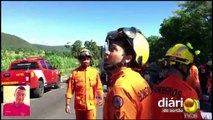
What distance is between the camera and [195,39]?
3459 centimetres

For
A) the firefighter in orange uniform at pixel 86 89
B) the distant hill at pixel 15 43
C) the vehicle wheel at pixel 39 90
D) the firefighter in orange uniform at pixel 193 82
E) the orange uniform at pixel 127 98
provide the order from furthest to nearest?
the vehicle wheel at pixel 39 90
the distant hill at pixel 15 43
the firefighter in orange uniform at pixel 86 89
the firefighter in orange uniform at pixel 193 82
the orange uniform at pixel 127 98

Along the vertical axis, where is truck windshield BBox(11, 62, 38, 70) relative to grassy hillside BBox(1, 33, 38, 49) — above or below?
below

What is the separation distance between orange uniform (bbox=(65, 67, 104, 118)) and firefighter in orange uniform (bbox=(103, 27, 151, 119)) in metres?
3.27

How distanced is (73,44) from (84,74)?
754 mm

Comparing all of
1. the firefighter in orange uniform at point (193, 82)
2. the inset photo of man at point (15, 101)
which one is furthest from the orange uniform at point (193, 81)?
the inset photo of man at point (15, 101)

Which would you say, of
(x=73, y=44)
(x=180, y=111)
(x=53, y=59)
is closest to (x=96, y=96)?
(x=73, y=44)

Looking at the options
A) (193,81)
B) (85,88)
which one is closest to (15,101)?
(85,88)

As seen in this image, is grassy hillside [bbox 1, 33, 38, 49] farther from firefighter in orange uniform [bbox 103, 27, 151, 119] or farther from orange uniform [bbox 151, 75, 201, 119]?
firefighter in orange uniform [bbox 103, 27, 151, 119]

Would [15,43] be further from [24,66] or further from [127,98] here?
[127,98]

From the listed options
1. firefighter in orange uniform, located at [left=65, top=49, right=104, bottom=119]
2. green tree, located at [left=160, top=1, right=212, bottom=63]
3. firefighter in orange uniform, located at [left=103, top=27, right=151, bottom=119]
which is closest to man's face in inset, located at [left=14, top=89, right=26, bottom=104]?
firefighter in orange uniform, located at [left=65, top=49, right=104, bottom=119]

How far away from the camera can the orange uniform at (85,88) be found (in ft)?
19.6

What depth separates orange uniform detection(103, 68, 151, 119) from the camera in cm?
238

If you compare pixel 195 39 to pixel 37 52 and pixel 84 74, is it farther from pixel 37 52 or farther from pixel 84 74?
pixel 84 74

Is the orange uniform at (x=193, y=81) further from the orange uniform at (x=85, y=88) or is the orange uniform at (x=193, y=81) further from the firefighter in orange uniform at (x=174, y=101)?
the orange uniform at (x=85, y=88)
